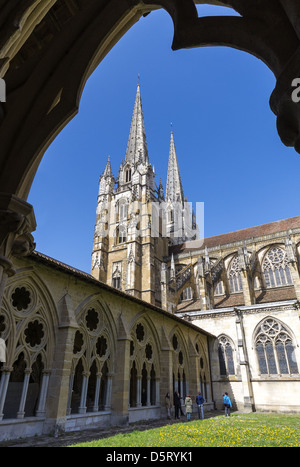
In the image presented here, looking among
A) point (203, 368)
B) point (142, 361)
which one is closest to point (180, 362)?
point (203, 368)

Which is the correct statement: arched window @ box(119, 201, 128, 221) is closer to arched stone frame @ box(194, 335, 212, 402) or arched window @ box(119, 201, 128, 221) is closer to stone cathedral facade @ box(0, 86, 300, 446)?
stone cathedral facade @ box(0, 86, 300, 446)

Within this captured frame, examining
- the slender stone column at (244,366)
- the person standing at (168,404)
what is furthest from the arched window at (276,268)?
the person standing at (168,404)

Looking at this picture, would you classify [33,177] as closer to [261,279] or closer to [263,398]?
[263,398]

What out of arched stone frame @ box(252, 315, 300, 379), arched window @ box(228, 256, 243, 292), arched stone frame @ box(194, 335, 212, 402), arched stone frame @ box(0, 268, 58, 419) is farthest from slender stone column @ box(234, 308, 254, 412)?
arched stone frame @ box(0, 268, 58, 419)

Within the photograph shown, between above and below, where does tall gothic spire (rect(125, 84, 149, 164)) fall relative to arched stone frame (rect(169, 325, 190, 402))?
above

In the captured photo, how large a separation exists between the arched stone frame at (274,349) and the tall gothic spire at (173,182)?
1407 inches

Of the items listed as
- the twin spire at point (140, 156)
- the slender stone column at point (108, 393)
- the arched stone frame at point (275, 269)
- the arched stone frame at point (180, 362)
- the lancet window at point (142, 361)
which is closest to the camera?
the slender stone column at point (108, 393)

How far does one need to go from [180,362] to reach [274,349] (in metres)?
5.81

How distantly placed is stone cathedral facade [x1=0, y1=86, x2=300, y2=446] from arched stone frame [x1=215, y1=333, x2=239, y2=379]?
6cm

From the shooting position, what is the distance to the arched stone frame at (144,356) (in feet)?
38.9

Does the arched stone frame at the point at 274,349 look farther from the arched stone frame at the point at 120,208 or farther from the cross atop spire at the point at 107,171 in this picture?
the cross atop spire at the point at 107,171

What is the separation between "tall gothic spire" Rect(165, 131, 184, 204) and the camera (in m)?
52.7

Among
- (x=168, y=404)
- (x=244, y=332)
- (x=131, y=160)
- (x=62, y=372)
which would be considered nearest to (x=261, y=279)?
(x=244, y=332)

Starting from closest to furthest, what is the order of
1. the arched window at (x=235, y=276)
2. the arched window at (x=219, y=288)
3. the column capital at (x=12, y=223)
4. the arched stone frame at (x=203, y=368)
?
the column capital at (x=12, y=223) < the arched stone frame at (x=203, y=368) < the arched window at (x=235, y=276) < the arched window at (x=219, y=288)
